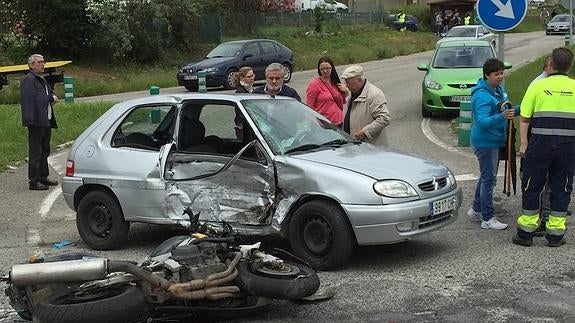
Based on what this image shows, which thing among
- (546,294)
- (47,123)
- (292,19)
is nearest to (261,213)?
(546,294)

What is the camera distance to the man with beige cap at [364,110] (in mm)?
7871

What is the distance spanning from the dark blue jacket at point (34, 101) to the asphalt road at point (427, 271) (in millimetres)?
1193

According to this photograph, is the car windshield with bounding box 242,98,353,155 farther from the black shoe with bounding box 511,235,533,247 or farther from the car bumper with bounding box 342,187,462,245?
the black shoe with bounding box 511,235,533,247

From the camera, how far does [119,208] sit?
24.1 feet

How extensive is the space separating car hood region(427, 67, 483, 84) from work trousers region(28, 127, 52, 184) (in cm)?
849

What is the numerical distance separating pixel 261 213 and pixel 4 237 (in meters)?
3.35

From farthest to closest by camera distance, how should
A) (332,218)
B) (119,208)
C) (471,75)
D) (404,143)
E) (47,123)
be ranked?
1. (471,75)
2. (404,143)
3. (47,123)
4. (119,208)
5. (332,218)

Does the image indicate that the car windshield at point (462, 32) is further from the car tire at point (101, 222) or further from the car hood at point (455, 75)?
the car tire at point (101, 222)

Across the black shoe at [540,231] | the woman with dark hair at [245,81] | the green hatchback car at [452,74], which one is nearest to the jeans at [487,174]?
the black shoe at [540,231]

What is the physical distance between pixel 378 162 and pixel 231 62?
1889cm

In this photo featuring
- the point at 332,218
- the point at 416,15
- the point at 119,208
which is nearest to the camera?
the point at 332,218

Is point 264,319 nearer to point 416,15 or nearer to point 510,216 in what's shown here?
point 510,216

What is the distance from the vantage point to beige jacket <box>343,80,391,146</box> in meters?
7.87

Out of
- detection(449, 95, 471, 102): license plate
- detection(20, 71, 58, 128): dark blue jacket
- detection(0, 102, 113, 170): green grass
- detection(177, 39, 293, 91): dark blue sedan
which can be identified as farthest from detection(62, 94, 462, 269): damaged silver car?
detection(177, 39, 293, 91): dark blue sedan
